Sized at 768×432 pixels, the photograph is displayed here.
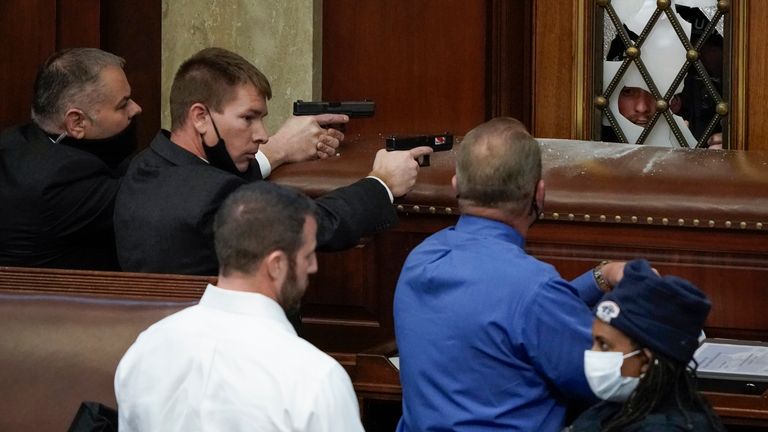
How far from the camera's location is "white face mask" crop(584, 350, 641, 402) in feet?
7.93

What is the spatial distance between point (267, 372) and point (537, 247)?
1492mm

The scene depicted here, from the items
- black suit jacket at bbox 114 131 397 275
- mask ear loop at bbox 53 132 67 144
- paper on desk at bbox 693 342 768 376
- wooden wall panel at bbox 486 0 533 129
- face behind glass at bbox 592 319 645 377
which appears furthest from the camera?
wooden wall panel at bbox 486 0 533 129

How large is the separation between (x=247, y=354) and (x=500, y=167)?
2.48ft

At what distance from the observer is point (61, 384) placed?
315cm

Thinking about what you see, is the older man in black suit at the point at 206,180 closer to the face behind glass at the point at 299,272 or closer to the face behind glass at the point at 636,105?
the face behind glass at the point at 299,272

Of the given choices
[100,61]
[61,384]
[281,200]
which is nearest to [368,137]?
[100,61]

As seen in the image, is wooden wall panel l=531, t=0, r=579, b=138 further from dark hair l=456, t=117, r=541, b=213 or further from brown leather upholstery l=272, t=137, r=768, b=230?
dark hair l=456, t=117, r=541, b=213

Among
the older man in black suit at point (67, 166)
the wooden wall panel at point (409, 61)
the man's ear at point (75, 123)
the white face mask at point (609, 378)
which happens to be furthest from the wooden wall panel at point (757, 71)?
the white face mask at point (609, 378)

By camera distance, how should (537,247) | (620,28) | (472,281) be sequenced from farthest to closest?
(620,28)
(537,247)
(472,281)

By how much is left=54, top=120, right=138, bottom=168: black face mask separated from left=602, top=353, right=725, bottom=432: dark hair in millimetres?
1935

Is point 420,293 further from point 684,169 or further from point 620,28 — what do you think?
point 620,28

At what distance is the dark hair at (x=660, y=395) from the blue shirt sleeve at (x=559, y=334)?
0.18 m

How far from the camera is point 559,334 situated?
8.41ft

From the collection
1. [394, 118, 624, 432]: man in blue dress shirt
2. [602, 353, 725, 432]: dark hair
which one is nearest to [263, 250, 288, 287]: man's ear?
A: [394, 118, 624, 432]: man in blue dress shirt
